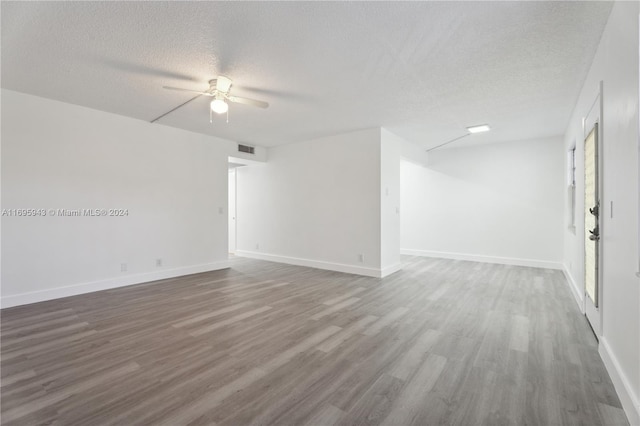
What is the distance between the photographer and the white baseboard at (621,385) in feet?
5.05

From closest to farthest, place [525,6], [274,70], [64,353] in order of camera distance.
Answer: [525,6] < [64,353] < [274,70]

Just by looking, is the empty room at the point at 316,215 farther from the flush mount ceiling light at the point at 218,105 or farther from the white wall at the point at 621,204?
the flush mount ceiling light at the point at 218,105

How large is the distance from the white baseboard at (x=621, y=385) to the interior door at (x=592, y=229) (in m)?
0.38

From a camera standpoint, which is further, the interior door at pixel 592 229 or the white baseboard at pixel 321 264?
the white baseboard at pixel 321 264

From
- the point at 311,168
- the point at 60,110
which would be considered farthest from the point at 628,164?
the point at 60,110

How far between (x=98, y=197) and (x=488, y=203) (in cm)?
725

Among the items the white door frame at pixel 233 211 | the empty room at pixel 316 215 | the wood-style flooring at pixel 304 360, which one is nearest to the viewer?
the wood-style flooring at pixel 304 360

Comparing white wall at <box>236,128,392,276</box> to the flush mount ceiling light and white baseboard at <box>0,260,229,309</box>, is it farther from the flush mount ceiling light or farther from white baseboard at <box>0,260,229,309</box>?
the flush mount ceiling light

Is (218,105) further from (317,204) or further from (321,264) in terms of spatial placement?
(321,264)

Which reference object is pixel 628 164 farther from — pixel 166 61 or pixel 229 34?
pixel 166 61

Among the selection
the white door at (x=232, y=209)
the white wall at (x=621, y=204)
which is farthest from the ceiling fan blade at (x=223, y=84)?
the white door at (x=232, y=209)

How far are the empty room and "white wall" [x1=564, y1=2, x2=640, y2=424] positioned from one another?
0.03 m

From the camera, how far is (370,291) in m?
4.16

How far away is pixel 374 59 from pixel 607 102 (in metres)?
1.88
